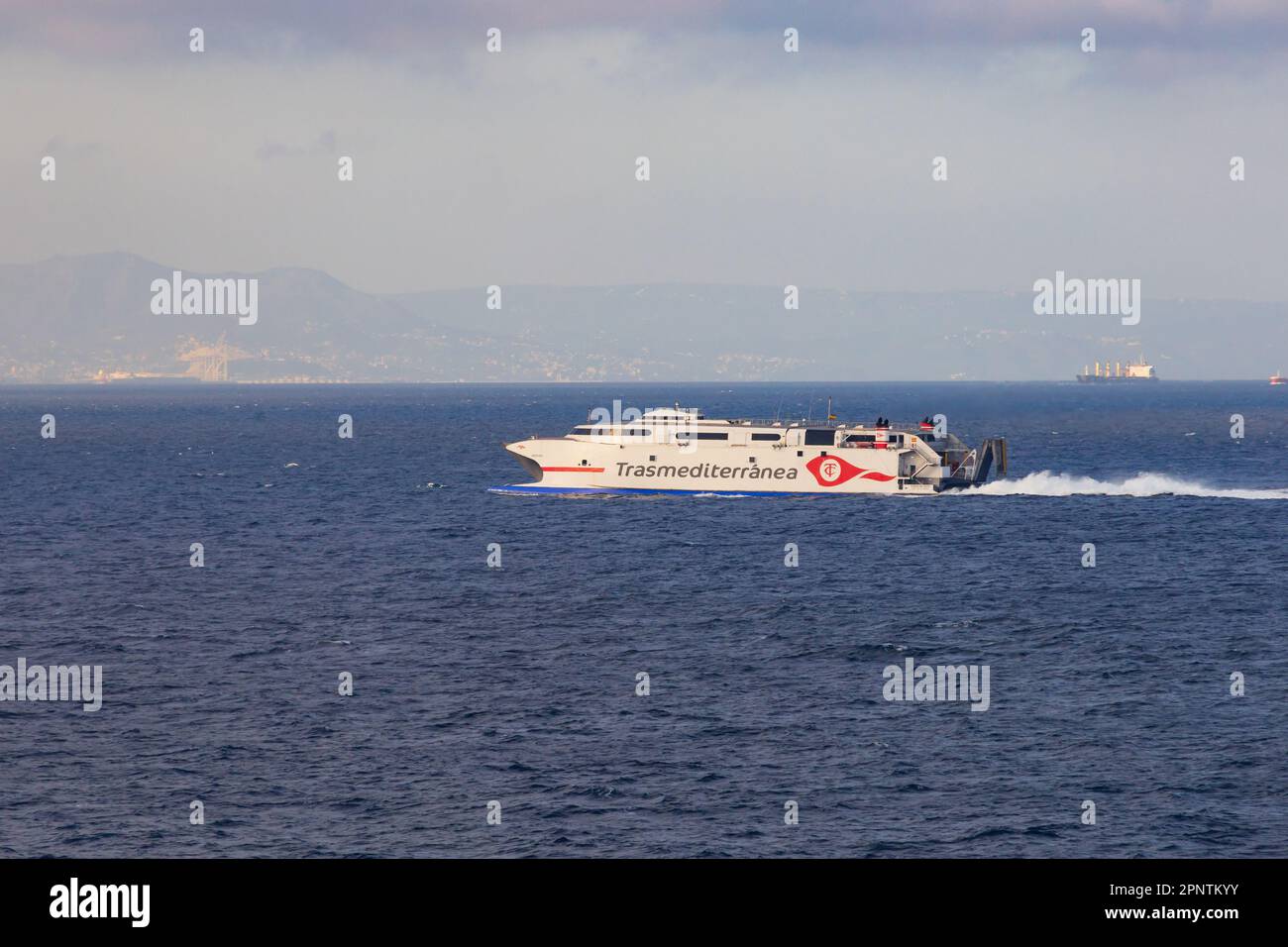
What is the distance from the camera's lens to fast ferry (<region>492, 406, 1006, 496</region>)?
112875mm

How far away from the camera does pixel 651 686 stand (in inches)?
1987

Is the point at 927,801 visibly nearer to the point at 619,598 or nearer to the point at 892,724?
the point at 892,724

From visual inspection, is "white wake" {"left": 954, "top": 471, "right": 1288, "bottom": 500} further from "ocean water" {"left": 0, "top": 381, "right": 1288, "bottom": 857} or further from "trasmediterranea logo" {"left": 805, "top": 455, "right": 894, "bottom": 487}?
"ocean water" {"left": 0, "top": 381, "right": 1288, "bottom": 857}

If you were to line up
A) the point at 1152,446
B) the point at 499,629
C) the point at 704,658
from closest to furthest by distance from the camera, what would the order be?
the point at 704,658 < the point at 499,629 < the point at 1152,446

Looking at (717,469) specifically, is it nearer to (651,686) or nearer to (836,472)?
(836,472)

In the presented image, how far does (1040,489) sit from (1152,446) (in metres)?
77.2

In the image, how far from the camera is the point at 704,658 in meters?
55.7
